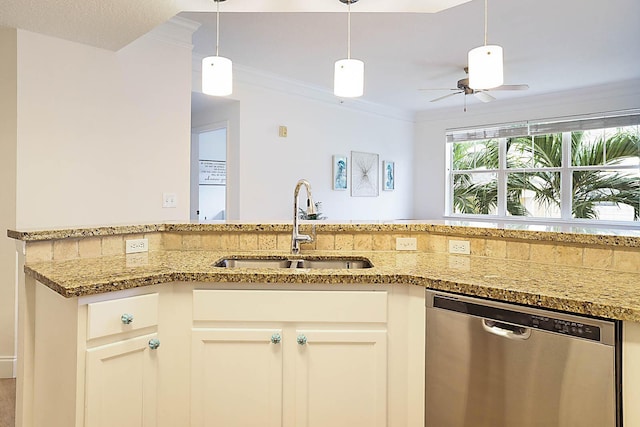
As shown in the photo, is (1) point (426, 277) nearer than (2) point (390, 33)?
Yes

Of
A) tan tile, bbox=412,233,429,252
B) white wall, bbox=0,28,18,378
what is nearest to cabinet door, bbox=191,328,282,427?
tan tile, bbox=412,233,429,252

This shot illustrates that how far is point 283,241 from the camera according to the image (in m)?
2.09

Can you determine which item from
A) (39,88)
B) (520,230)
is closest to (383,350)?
(520,230)

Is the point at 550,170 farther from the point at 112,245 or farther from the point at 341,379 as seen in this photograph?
the point at 112,245

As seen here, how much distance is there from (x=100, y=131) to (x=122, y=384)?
6.81ft

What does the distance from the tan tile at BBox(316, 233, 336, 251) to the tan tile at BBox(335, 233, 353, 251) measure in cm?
2

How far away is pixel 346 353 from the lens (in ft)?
4.97

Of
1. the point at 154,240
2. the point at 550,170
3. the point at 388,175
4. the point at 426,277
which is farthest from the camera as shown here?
the point at 388,175

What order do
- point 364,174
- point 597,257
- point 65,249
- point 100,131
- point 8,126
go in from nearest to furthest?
point 597,257 → point 65,249 → point 8,126 → point 100,131 → point 364,174

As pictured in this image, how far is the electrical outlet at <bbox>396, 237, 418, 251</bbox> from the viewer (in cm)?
209

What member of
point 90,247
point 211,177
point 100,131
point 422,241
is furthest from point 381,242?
point 211,177

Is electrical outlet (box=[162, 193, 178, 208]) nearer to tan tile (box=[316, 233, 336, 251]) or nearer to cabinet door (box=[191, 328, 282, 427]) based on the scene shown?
tan tile (box=[316, 233, 336, 251])

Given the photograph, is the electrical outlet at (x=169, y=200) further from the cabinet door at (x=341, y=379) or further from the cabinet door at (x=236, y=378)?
the cabinet door at (x=341, y=379)

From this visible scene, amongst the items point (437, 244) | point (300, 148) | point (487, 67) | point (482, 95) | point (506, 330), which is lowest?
point (506, 330)
